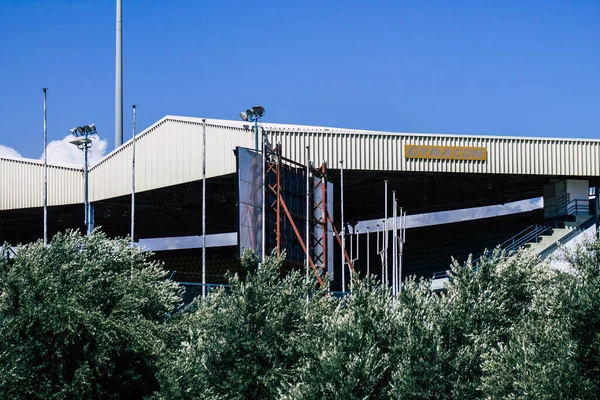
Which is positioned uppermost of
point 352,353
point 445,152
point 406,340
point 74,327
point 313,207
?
point 445,152

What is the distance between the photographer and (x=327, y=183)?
6022cm

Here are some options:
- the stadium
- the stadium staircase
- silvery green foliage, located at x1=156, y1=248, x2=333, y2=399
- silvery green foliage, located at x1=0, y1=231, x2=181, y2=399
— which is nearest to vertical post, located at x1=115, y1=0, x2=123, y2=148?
the stadium

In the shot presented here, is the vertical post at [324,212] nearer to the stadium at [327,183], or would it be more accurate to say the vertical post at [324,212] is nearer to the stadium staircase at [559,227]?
the stadium at [327,183]

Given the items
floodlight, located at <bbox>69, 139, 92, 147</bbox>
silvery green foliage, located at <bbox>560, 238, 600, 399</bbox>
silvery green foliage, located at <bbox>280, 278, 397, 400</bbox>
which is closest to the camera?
silvery green foliage, located at <bbox>560, 238, 600, 399</bbox>

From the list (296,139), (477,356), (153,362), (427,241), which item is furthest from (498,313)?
(427,241)

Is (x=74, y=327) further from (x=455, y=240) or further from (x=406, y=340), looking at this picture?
(x=455, y=240)

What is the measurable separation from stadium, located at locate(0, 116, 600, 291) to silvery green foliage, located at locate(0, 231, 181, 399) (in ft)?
28.5

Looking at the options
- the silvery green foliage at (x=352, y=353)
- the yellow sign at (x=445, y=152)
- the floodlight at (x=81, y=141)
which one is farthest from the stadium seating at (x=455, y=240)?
the silvery green foliage at (x=352, y=353)

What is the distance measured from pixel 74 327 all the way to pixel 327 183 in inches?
932

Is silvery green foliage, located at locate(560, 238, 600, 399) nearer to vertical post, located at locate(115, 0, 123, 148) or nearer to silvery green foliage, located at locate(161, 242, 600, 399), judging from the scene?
silvery green foliage, located at locate(161, 242, 600, 399)

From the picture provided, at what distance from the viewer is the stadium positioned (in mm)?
55719

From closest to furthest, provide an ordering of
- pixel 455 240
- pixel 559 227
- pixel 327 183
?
1. pixel 327 183
2. pixel 559 227
3. pixel 455 240

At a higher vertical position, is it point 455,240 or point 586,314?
point 455,240

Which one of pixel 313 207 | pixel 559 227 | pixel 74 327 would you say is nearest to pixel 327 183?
pixel 313 207
